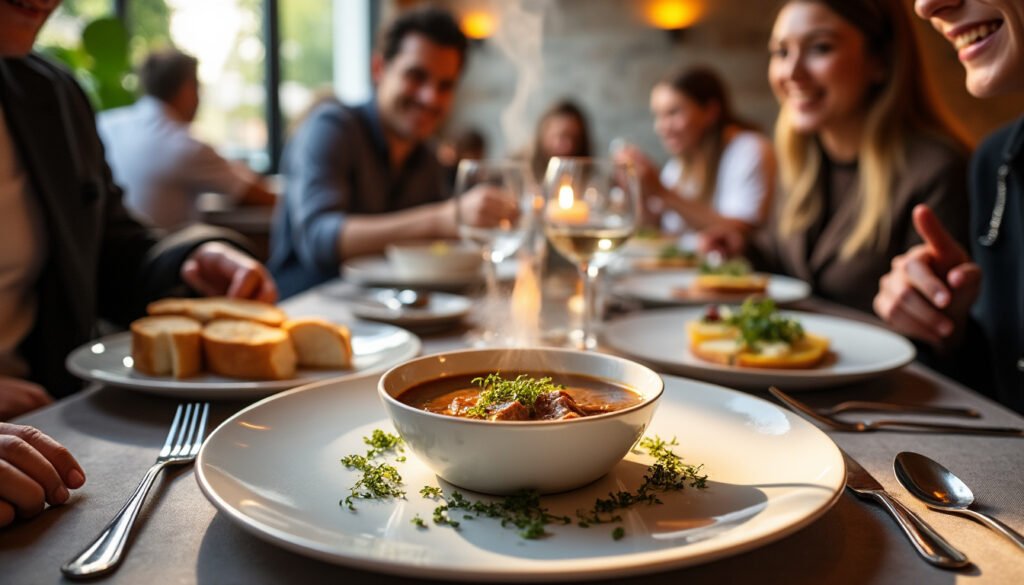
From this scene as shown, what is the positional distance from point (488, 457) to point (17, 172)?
1408 millimetres

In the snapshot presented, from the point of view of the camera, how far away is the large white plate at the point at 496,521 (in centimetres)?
55

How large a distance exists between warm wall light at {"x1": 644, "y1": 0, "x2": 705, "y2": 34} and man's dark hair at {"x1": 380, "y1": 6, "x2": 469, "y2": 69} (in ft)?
13.9

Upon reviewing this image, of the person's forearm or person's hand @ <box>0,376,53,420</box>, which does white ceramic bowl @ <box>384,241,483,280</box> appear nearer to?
the person's forearm

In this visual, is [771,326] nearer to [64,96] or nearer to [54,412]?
[54,412]

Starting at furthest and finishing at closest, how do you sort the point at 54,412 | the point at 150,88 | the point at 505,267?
the point at 150,88
the point at 505,267
the point at 54,412

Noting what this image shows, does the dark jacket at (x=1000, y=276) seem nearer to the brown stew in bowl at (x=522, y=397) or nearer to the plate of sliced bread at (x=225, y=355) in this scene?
the brown stew in bowl at (x=522, y=397)

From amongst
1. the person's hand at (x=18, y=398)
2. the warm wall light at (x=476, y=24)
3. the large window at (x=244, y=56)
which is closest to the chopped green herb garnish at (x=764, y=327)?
the person's hand at (x=18, y=398)

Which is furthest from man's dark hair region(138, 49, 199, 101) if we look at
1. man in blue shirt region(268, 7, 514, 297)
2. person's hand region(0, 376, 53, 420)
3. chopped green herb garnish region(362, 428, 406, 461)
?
chopped green herb garnish region(362, 428, 406, 461)

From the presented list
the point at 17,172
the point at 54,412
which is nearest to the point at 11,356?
the point at 17,172

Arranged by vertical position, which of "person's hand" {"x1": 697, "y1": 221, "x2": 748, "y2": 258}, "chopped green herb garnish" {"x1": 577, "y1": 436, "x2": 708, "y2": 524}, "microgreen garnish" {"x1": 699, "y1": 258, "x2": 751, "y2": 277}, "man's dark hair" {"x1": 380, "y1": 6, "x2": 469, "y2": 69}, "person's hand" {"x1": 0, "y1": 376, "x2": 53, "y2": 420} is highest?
"man's dark hair" {"x1": 380, "y1": 6, "x2": 469, "y2": 69}

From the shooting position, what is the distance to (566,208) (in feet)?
4.49

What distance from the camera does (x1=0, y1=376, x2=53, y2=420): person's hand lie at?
1.11 metres

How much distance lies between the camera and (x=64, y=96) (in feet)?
5.54

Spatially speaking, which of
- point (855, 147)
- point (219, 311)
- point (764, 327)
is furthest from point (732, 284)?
point (219, 311)
